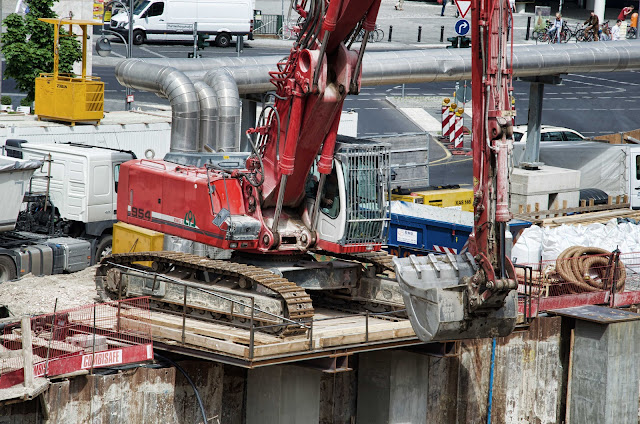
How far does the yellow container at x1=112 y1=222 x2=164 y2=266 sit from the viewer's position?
22938 mm

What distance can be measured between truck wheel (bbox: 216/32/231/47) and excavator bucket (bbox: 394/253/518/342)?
154 ft

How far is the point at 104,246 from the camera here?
2509cm

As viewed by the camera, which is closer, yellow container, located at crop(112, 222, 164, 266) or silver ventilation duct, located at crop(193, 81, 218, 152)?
yellow container, located at crop(112, 222, 164, 266)

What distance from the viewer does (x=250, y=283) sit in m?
18.4

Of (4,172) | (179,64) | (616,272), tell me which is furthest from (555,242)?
(4,172)

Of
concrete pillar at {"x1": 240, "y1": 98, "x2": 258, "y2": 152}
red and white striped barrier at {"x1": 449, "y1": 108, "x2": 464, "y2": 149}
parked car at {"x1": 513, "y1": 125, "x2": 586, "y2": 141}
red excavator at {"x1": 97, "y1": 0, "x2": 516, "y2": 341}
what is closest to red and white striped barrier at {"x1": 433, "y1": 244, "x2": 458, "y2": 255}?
red excavator at {"x1": 97, "y1": 0, "x2": 516, "y2": 341}

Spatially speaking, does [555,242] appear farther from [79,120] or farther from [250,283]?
[79,120]

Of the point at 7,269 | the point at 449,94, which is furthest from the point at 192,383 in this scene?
the point at 449,94

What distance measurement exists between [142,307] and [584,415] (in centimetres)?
861

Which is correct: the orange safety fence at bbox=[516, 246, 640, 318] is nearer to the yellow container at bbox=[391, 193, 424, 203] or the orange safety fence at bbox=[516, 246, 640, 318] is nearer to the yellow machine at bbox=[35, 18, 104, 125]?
the yellow container at bbox=[391, 193, 424, 203]

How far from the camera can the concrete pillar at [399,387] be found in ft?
63.3

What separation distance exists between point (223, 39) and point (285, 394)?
150ft

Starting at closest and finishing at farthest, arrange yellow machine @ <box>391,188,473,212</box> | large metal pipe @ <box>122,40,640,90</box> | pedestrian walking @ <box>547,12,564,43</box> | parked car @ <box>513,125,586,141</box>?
large metal pipe @ <box>122,40,640,90</box> < yellow machine @ <box>391,188,473,212</box> < parked car @ <box>513,125,586,141</box> < pedestrian walking @ <box>547,12,564,43</box>

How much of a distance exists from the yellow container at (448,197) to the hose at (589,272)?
277 inches
